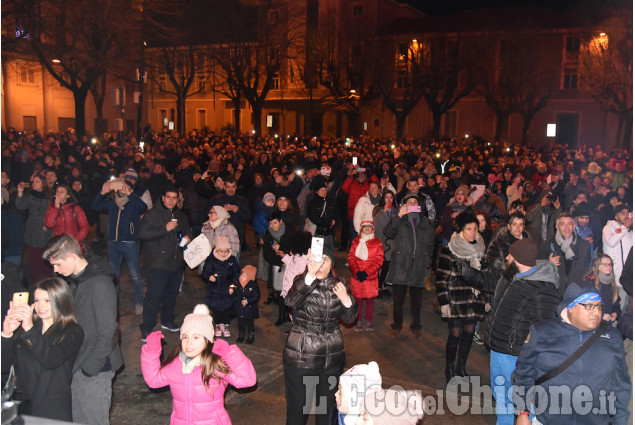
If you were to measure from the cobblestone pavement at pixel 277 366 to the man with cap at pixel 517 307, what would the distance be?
0.84 m

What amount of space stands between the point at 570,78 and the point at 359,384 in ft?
177

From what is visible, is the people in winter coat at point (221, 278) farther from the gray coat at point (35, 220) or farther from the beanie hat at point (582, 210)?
the beanie hat at point (582, 210)

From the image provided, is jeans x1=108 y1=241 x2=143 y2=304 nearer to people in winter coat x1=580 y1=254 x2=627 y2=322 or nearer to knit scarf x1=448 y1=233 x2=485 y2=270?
knit scarf x1=448 y1=233 x2=485 y2=270

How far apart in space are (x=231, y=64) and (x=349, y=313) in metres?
36.6

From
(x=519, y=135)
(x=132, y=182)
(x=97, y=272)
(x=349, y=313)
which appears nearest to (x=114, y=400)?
(x=97, y=272)

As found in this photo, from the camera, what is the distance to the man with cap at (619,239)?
7.79m

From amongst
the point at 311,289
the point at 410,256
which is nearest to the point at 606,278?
the point at 410,256

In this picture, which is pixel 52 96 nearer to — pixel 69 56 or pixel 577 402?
pixel 69 56

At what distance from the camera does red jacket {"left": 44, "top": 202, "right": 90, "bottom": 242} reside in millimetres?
8094

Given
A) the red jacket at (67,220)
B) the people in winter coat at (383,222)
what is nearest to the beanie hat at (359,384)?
the red jacket at (67,220)

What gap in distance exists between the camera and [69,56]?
79.2ft

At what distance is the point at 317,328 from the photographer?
452 cm

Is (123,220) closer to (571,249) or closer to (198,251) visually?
(198,251)

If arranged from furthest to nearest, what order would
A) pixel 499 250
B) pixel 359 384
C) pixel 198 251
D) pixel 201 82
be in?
pixel 201 82 < pixel 198 251 < pixel 499 250 < pixel 359 384
